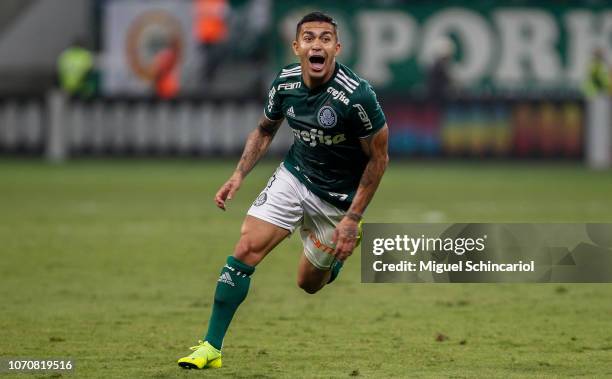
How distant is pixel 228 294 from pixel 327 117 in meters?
1.21

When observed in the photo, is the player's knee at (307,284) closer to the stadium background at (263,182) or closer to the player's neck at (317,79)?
the stadium background at (263,182)

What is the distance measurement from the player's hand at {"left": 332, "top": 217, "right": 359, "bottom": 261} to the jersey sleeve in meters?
0.54

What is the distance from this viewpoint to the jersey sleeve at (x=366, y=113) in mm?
8180

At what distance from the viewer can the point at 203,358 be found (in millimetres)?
8023

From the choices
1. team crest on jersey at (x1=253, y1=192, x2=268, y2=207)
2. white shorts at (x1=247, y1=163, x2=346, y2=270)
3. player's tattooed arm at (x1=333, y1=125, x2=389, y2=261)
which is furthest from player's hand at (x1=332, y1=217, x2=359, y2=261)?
team crest on jersey at (x1=253, y1=192, x2=268, y2=207)

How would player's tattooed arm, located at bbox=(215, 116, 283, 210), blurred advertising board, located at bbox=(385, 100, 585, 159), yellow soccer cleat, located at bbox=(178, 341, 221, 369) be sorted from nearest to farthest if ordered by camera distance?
yellow soccer cleat, located at bbox=(178, 341, 221, 369) → player's tattooed arm, located at bbox=(215, 116, 283, 210) → blurred advertising board, located at bbox=(385, 100, 585, 159)

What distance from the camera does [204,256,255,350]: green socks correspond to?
8.22 meters

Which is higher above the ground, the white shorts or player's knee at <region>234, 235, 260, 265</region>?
the white shorts

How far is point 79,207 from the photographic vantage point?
19438 millimetres

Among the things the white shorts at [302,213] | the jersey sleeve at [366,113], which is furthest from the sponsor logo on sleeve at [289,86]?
the white shorts at [302,213]

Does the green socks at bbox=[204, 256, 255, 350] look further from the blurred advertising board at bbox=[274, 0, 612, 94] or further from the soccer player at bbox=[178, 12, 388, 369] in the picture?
the blurred advertising board at bbox=[274, 0, 612, 94]

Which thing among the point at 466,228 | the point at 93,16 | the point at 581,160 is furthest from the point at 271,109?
the point at 93,16

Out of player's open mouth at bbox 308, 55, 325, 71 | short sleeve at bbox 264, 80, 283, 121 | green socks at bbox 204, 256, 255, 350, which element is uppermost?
player's open mouth at bbox 308, 55, 325, 71

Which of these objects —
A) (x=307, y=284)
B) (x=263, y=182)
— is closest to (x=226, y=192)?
(x=307, y=284)
